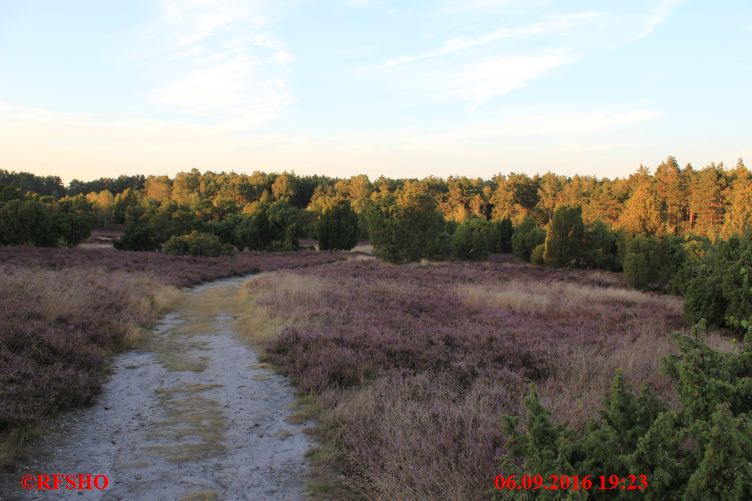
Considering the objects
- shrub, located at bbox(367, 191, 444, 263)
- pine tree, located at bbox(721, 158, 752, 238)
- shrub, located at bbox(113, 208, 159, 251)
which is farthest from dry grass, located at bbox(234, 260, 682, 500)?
shrub, located at bbox(113, 208, 159, 251)

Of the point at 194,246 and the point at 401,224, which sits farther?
the point at 401,224

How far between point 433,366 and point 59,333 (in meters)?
7.15

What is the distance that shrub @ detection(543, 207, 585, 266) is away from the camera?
37375 mm

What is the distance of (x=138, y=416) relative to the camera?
6.52 metres

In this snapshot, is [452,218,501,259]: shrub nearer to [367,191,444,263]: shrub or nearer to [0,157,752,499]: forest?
[367,191,444,263]: shrub

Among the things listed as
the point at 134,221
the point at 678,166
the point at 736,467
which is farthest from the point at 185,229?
the point at 678,166

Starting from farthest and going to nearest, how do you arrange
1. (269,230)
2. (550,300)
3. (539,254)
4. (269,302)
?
1. (269,230)
2. (539,254)
3. (550,300)
4. (269,302)

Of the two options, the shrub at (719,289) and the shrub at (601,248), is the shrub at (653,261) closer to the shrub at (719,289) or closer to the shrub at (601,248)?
the shrub at (601,248)

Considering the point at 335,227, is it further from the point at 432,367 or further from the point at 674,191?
the point at 674,191

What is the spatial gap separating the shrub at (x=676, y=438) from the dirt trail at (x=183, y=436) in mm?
2702

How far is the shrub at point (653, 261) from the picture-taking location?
26.4 m

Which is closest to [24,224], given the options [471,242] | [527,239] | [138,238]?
[138,238]

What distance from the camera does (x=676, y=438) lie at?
276cm
